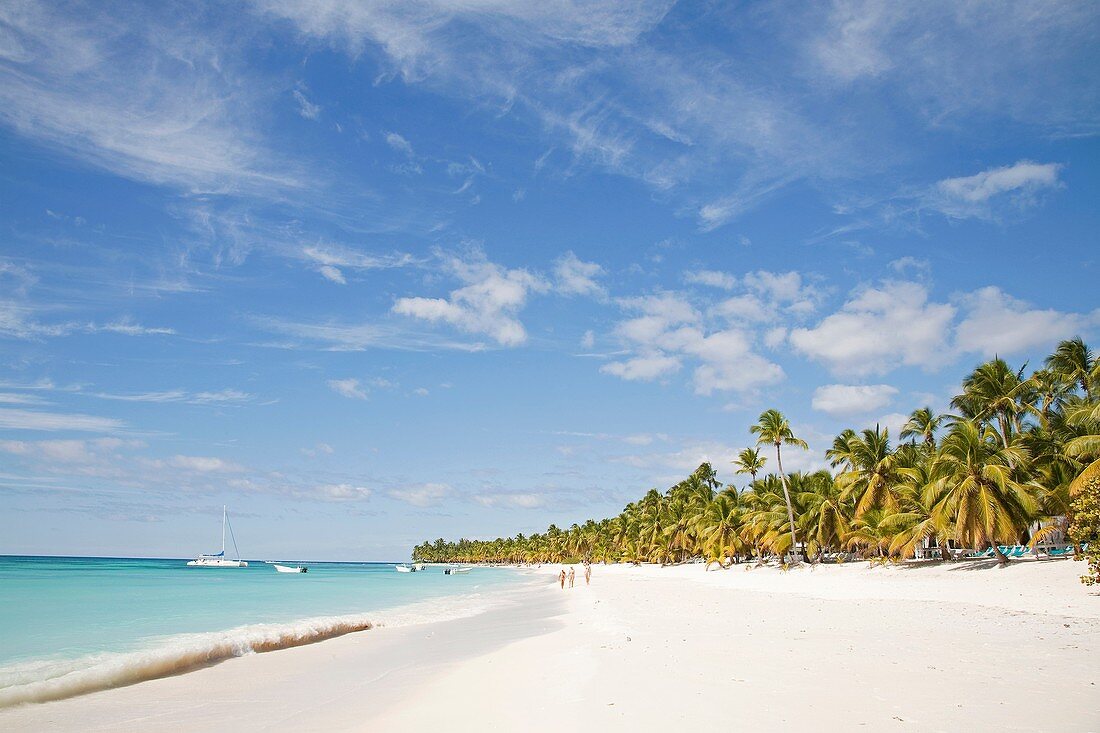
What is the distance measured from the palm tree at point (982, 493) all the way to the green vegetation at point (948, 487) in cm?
5

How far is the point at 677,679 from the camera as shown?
31.5ft

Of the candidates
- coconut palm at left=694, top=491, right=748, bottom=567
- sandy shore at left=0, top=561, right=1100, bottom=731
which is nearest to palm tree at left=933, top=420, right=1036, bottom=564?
sandy shore at left=0, top=561, right=1100, bottom=731

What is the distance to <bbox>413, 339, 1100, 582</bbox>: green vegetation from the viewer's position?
28.1 metres

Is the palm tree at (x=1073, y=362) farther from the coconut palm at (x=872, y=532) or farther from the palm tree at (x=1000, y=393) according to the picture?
the coconut palm at (x=872, y=532)

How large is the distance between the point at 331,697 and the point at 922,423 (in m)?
49.4

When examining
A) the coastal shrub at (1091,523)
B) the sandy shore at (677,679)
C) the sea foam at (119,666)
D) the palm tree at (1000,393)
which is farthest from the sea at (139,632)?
the palm tree at (1000,393)

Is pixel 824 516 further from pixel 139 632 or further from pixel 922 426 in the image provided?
pixel 139 632

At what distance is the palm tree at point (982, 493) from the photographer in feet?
92.0

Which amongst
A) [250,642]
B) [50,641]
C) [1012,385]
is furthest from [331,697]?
[1012,385]

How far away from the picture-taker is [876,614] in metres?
18.4

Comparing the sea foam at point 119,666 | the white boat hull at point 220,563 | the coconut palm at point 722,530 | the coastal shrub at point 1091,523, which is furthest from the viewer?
the white boat hull at point 220,563

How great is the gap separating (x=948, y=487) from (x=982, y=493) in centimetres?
192

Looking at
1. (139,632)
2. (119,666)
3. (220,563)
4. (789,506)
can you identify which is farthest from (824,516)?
(220,563)

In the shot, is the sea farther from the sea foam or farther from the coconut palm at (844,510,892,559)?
the coconut palm at (844,510,892,559)
